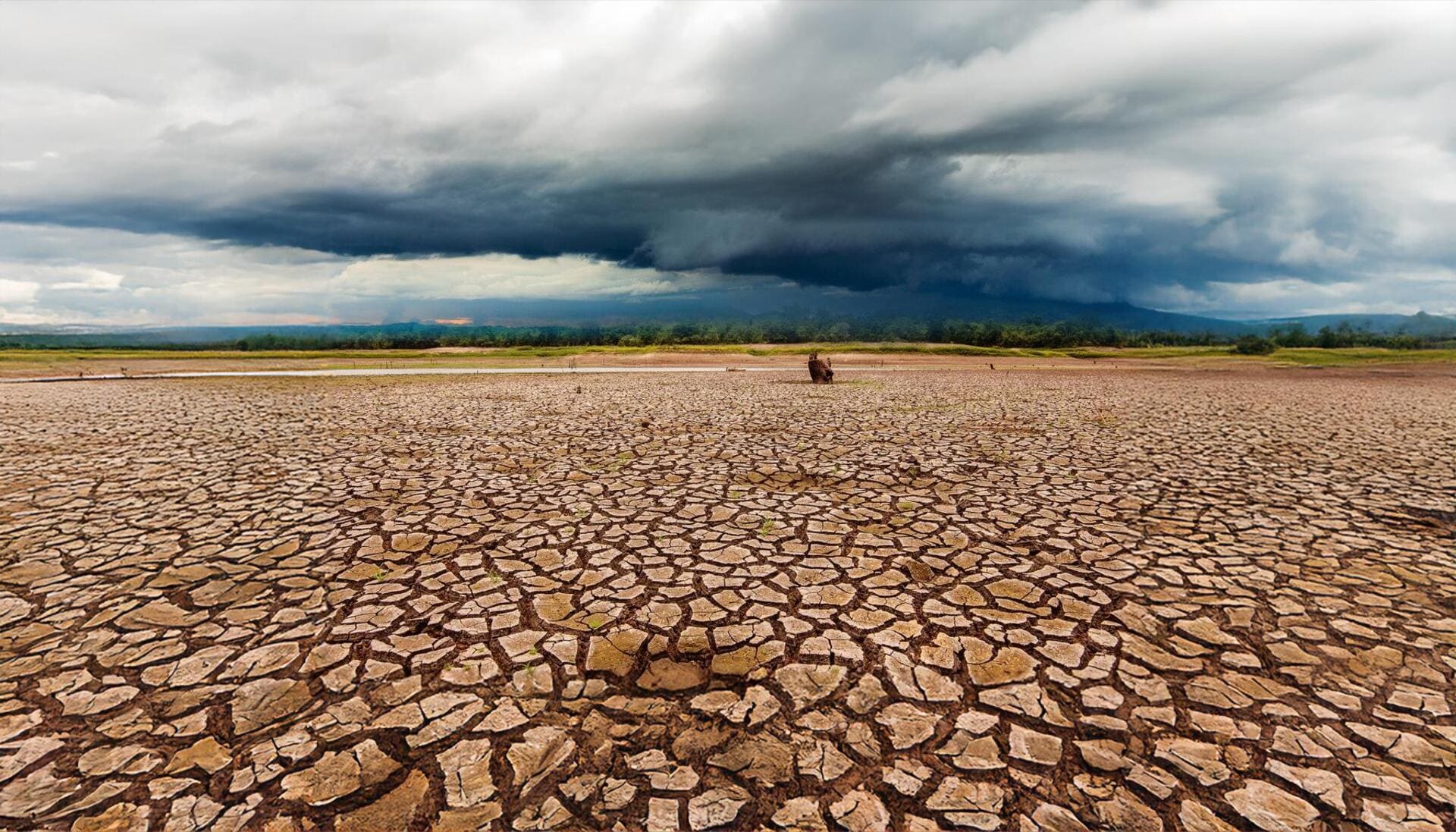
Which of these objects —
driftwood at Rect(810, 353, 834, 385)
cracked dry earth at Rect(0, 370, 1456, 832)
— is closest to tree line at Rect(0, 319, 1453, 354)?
driftwood at Rect(810, 353, 834, 385)

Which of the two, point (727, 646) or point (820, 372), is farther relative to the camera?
point (820, 372)

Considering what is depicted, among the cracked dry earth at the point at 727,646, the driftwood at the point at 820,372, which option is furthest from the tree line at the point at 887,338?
the cracked dry earth at the point at 727,646

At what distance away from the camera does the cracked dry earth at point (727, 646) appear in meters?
2.98

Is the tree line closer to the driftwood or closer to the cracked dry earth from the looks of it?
the driftwood

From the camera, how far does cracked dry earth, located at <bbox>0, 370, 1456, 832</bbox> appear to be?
2.98 m

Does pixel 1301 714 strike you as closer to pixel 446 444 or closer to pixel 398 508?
pixel 398 508

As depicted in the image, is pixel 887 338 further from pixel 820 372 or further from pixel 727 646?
pixel 727 646

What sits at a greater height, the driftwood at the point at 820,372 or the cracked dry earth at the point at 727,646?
the driftwood at the point at 820,372

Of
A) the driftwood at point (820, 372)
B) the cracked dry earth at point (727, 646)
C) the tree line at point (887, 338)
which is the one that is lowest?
the cracked dry earth at point (727, 646)

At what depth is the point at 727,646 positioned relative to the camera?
4.29 metres

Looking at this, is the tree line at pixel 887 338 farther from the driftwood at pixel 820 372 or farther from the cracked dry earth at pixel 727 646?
the cracked dry earth at pixel 727 646

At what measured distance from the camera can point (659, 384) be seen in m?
26.6

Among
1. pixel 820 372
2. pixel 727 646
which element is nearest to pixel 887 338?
pixel 820 372

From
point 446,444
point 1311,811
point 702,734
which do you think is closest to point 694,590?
point 702,734
